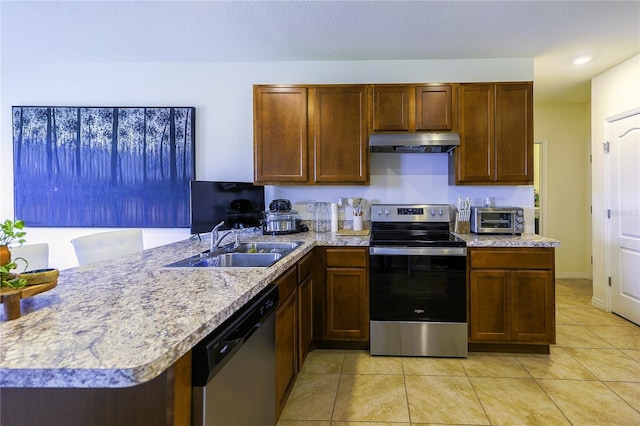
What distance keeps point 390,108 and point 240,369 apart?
7.92 feet

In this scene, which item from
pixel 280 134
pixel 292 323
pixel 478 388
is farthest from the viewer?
pixel 280 134

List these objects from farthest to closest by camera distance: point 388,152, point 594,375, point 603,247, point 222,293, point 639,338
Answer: point 603,247, point 388,152, point 639,338, point 594,375, point 222,293

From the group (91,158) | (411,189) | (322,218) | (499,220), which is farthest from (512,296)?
(91,158)

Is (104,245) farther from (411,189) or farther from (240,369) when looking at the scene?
(411,189)

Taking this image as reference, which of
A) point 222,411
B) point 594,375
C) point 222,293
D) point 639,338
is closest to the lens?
point 222,411

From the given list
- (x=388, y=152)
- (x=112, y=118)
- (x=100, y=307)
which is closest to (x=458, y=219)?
(x=388, y=152)

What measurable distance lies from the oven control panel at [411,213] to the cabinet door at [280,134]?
0.75 meters

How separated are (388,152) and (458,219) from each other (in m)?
0.90

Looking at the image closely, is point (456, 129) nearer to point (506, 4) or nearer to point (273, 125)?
point (506, 4)

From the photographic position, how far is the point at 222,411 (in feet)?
3.11

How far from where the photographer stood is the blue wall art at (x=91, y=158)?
3.11 metres

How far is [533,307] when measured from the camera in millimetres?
2404

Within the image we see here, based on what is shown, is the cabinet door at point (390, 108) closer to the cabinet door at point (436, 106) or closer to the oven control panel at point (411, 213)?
the cabinet door at point (436, 106)

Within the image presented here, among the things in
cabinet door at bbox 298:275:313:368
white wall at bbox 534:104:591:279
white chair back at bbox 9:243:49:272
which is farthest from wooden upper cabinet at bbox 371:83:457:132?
white wall at bbox 534:104:591:279
